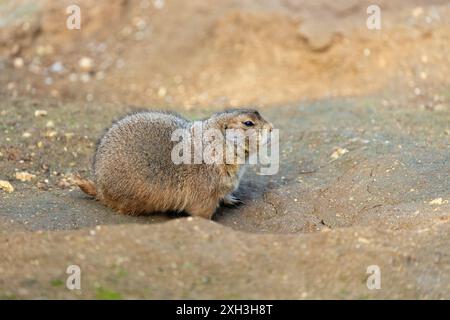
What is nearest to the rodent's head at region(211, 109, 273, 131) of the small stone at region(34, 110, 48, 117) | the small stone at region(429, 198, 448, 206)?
the small stone at region(429, 198, 448, 206)

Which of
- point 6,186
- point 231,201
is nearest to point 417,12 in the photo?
point 231,201

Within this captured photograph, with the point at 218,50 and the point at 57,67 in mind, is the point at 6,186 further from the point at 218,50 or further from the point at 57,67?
the point at 218,50

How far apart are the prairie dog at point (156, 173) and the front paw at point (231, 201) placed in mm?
167

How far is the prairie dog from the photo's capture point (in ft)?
21.4

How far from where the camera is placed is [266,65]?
1191 cm

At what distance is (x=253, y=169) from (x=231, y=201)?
1.11 meters

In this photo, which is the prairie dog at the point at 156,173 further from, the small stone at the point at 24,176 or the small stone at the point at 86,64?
the small stone at the point at 86,64

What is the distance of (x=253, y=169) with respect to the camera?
810 centimetres

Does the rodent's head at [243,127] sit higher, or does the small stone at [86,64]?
the small stone at [86,64]

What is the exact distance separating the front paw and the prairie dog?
0.55 feet

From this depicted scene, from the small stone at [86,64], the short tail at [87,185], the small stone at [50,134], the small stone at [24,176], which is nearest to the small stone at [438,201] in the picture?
the short tail at [87,185]

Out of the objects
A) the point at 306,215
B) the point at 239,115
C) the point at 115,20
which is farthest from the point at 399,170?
the point at 115,20

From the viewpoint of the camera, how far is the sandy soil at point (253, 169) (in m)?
5.02

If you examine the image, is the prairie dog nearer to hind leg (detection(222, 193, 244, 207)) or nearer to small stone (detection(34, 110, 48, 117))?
hind leg (detection(222, 193, 244, 207))
